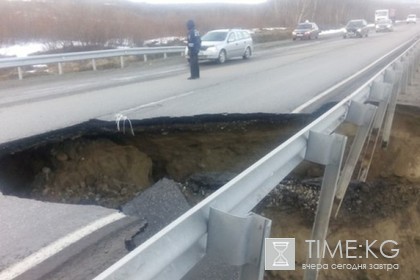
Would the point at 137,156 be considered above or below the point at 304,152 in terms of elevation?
below

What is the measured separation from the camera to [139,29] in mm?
34312

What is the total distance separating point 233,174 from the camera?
21.7ft

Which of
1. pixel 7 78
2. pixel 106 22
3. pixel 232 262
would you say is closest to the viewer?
pixel 232 262

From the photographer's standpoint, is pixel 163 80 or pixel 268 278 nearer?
pixel 268 278

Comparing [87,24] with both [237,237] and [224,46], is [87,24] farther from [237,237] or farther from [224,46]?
[237,237]

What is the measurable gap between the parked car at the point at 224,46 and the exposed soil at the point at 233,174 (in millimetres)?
13879

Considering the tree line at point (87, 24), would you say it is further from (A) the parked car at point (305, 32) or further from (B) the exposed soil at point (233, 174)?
(B) the exposed soil at point (233, 174)

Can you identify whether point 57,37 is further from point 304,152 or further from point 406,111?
point 304,152

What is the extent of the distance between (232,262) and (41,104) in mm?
9344

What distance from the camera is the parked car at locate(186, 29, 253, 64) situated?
67.3ft

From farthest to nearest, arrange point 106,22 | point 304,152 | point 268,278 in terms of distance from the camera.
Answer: point 106,22 < point 268,278 < point 304,152

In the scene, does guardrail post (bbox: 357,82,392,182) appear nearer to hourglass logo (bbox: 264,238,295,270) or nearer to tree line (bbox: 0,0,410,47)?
hourglass logo (bbox: 264,238,295,270)

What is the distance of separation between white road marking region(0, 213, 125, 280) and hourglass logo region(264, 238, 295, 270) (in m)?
1.91

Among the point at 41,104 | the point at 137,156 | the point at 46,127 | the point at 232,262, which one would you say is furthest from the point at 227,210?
the point at 41,104
